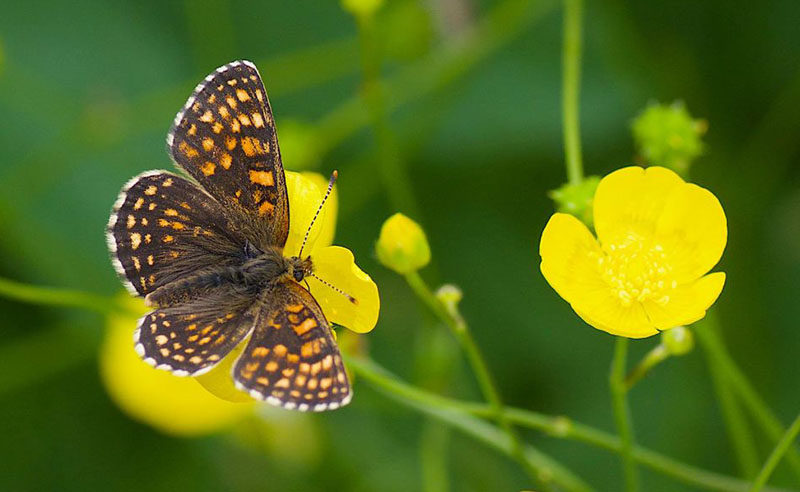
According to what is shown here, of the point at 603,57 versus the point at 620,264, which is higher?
the point at 603,57

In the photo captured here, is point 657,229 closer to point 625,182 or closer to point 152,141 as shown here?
point 625,182

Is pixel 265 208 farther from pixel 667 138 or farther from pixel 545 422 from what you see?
pixel 667 138

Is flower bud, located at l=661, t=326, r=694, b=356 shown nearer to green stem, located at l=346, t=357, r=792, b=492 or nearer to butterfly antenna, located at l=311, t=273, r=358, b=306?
green stem, located at l=346, t=357, r=792, b=492

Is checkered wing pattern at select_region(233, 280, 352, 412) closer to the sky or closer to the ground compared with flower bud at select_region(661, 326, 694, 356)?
closer to the ground

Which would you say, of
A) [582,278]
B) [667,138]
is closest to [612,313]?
[582,278]

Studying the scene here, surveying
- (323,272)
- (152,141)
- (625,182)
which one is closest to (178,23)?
(152,141)

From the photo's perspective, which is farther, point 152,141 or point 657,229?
point 152,141

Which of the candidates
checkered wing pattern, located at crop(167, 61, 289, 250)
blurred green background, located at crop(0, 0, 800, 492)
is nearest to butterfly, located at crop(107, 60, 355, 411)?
checkered wing pattern, located at crop(167, 61, 289, 250)
